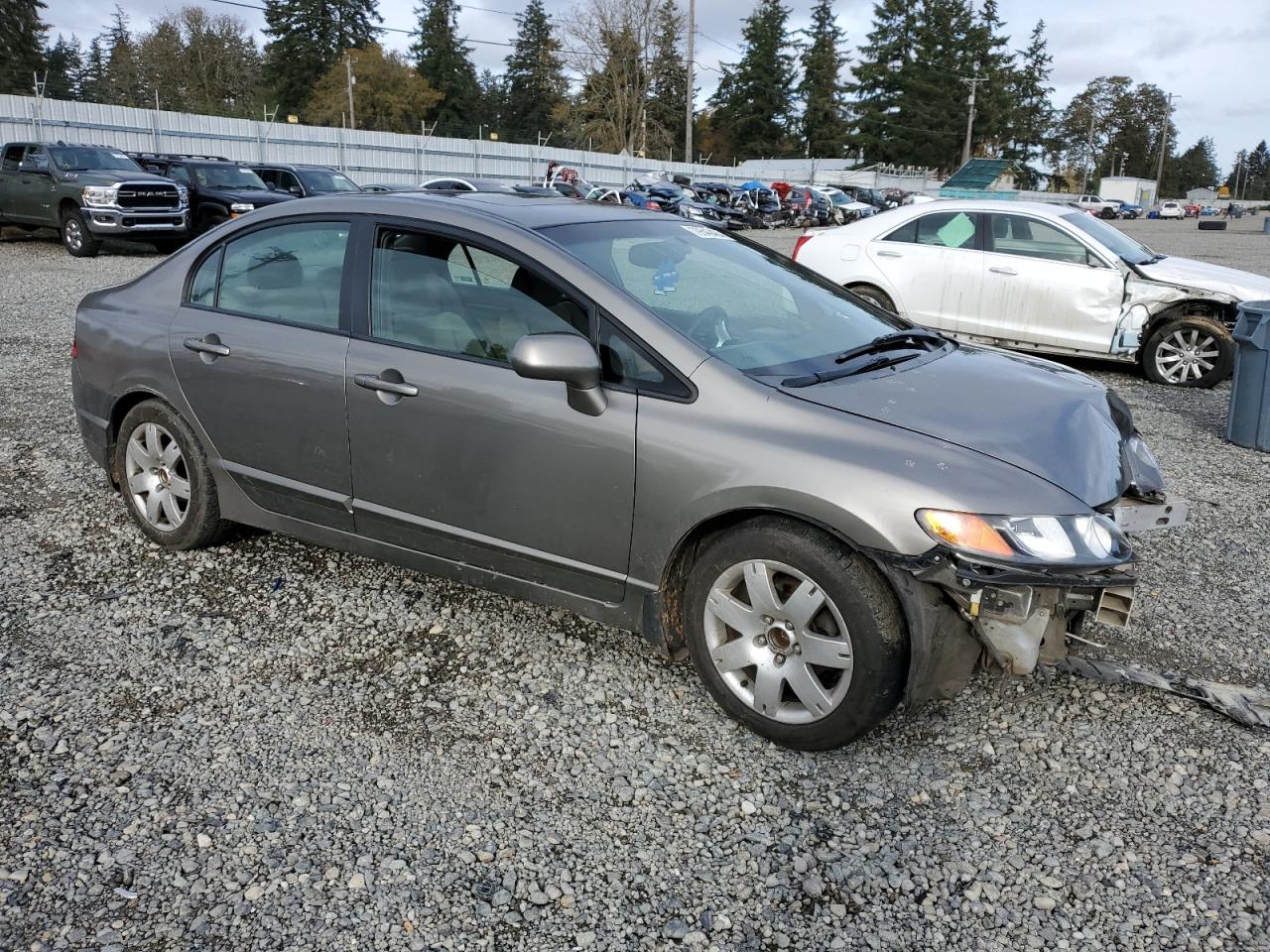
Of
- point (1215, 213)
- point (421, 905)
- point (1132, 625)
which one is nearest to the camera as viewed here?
point (421, 905)

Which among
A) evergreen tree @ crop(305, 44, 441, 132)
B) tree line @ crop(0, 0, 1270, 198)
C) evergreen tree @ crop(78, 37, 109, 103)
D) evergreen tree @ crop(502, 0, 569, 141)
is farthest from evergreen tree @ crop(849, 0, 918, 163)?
evergreen tree @ crop(78, 37, 109, 103)

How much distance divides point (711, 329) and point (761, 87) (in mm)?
92452

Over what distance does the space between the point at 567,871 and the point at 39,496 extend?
13.5 ft

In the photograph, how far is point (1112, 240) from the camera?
29.8 feet

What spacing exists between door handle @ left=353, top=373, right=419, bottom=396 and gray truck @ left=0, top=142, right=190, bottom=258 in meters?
15.9

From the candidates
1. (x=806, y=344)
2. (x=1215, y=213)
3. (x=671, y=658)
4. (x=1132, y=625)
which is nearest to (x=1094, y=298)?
(x=1132, y=625)

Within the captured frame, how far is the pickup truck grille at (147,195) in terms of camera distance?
17.1 m

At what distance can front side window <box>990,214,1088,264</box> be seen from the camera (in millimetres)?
8891

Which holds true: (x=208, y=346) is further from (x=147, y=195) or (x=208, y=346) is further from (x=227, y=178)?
(x=227, y=178)

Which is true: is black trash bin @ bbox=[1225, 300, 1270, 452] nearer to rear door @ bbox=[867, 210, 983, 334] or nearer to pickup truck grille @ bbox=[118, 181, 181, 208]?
rear door @ bbox=[867, 210, 983, 334]

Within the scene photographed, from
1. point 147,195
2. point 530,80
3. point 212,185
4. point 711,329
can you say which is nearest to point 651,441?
point 711,329

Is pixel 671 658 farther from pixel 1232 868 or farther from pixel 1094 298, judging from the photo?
pixel 1094 298

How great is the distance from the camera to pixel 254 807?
2.80 metres

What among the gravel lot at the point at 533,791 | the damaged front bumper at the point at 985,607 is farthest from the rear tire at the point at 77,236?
the damaged front bumper at the point at 985,607
